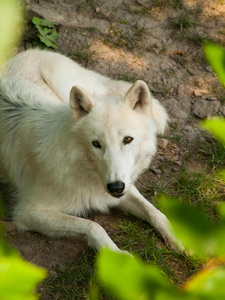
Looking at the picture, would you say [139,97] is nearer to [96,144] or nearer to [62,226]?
[96,144]

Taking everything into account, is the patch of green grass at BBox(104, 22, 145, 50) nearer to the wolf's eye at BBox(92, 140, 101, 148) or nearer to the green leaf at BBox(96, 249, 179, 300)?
the wolf's eye at BBox(92, 140, 101, 148)

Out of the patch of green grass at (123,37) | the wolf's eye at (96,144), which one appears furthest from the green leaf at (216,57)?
the patch of green grass at (123,37)

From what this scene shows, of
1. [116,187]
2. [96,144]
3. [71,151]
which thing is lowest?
[116,187]

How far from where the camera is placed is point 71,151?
3398mm

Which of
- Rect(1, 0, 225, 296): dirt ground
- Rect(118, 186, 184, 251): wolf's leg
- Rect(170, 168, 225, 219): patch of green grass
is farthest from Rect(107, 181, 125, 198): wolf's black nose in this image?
Rect(1, 0, 225, 296): dirt ground

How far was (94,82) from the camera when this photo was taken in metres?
4.87

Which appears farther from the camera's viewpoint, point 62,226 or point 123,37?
point 123,37

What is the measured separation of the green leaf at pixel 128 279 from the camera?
0.49m

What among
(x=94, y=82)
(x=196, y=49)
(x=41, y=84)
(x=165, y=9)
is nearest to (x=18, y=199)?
(x=41, y=84)

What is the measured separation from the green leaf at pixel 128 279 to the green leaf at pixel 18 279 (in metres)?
0.09

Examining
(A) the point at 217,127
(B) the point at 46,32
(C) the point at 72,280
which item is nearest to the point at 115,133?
(C) the point at 72,280

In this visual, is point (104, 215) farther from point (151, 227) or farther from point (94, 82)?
point (94, 82)

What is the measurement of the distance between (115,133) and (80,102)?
50 centimetres

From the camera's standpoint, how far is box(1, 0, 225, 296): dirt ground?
17.3ft
